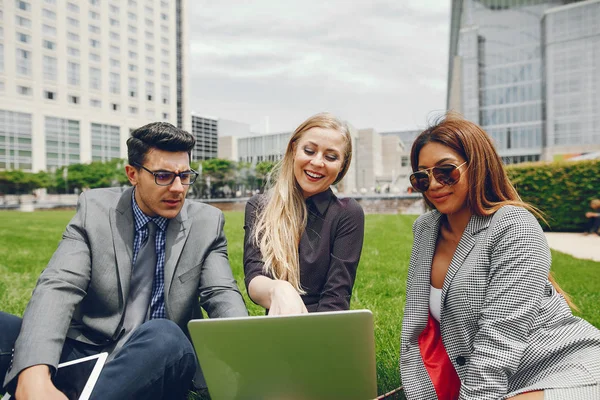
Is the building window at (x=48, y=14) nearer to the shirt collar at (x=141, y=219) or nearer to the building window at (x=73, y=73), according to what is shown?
the building window at (x=73, y=73)

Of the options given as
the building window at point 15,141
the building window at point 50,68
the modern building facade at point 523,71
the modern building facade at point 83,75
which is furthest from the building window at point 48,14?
the modern building facade at point 523,71

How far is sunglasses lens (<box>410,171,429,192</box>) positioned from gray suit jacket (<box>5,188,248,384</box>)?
3.40ft

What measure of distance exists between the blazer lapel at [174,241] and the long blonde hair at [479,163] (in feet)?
4.28

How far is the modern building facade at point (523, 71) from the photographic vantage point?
51.3 meters

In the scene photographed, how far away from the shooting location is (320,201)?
8.31 ft

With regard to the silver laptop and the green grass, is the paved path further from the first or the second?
the silver laptop

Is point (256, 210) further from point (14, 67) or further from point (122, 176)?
point (14, 67)

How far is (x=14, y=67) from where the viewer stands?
60219 mm

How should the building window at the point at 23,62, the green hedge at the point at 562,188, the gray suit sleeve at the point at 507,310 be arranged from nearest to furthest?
the gray suit sleeve at the point at 507,310, the green hedge at the point at 562,188, the building window at the point at 23,62

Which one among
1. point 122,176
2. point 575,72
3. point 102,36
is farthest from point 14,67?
point 575,72

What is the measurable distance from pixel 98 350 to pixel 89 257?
46 centimetres

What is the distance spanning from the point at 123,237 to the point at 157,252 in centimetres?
18

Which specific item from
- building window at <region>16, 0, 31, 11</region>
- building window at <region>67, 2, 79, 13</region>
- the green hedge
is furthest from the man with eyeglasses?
building window at <region>67, 2, 79, 13</region>

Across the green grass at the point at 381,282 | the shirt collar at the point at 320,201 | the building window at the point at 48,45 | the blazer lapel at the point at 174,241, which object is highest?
the building window at the point at 48,45
